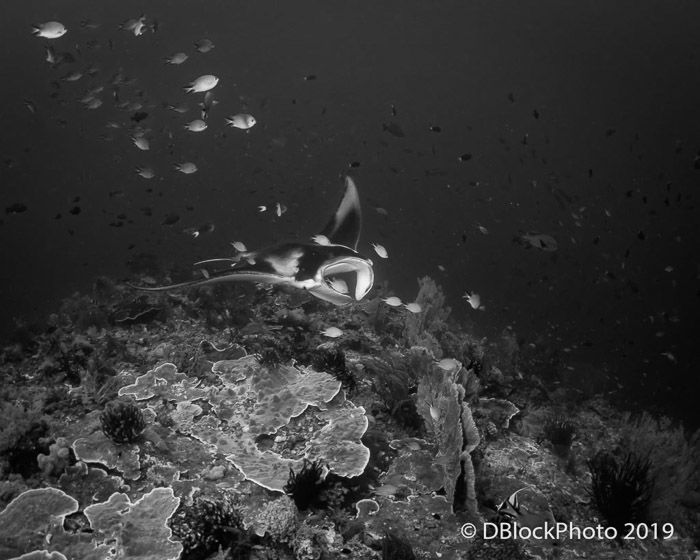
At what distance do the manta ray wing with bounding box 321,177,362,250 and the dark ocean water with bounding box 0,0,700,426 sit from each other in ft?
41.0

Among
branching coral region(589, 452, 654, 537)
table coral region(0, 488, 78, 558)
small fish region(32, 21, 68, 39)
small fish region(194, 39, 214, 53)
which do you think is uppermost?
small fish region(32, 21, 68, 39)

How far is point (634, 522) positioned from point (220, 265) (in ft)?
74.9

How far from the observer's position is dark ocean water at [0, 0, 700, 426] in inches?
1740

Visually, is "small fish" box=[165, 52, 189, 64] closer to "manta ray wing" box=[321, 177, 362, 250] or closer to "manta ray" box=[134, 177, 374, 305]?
"manta ray wing" box=[321, 177, 362, 250]

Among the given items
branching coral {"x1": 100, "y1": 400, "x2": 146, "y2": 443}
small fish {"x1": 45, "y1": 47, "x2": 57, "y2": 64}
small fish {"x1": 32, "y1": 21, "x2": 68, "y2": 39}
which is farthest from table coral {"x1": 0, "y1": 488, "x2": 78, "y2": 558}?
small fish {"x1": 45, "y1": 47, "x2": 57, "y2": 64}

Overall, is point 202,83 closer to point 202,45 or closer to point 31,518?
point 202,45

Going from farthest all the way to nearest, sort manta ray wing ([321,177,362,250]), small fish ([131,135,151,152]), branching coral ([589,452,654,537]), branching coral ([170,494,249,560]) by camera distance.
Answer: small fish ([131,135,151,152])
manta ray wing ([321,177,362,250])
branching coral ([589,452,654,537])
branching coral ([170,494,249,560])

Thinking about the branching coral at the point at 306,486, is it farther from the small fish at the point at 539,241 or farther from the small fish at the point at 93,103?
the small fish at the point at 93,103

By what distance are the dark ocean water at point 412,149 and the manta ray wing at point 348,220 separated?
12507 mm

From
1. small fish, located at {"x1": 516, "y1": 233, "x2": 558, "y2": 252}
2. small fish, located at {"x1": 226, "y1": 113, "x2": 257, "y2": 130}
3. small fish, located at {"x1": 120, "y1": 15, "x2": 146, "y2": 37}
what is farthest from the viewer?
small fish, located at {"x1": 120, "y1": 15, "x2": 146, "y2": 37}

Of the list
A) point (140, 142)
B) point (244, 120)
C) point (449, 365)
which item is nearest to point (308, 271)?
point (449, 365)

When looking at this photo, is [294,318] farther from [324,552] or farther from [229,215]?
[229,215]

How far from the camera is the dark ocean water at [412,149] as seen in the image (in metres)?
44.2

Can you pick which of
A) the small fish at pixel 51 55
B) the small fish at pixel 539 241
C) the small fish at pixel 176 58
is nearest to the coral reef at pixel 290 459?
the small fish at pixel 539 241
